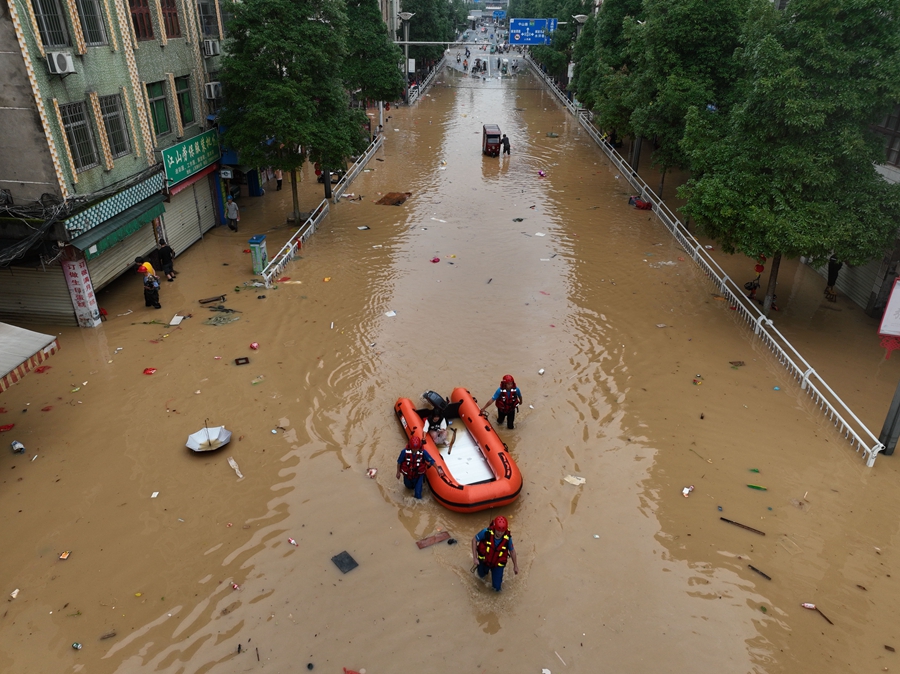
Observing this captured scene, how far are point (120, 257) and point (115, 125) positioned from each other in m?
3.31

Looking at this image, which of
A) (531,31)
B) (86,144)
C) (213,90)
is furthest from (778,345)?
(531,31)

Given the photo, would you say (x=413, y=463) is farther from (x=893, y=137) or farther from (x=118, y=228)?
(x=893, y=137)

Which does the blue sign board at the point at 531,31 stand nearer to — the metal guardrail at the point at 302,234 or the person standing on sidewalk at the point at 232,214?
the metal guardrail at the point at 302,234

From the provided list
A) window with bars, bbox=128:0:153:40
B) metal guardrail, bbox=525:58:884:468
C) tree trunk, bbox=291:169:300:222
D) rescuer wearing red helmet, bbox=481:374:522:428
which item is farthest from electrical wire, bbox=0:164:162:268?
metal guardrail, bbox=525:58:884:468

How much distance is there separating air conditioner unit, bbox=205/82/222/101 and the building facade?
79 cm

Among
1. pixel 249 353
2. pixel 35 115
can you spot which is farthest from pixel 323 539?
pixel 35 115

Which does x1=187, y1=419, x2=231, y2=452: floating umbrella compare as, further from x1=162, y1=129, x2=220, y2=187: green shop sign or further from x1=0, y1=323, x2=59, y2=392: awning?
x1=162, y1=129, x2=220, y2=187: green shop sign

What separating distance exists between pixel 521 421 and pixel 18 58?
12.2m

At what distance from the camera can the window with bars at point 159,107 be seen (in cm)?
1648

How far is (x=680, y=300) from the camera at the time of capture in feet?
53.6

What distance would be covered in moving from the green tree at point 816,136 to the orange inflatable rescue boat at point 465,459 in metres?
7.96

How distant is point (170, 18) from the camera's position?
56.5ft

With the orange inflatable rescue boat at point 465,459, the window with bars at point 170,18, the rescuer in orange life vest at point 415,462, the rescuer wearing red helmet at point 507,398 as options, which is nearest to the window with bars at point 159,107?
the window with bars at point 170,18

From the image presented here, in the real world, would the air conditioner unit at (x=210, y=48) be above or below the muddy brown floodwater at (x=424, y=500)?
above
